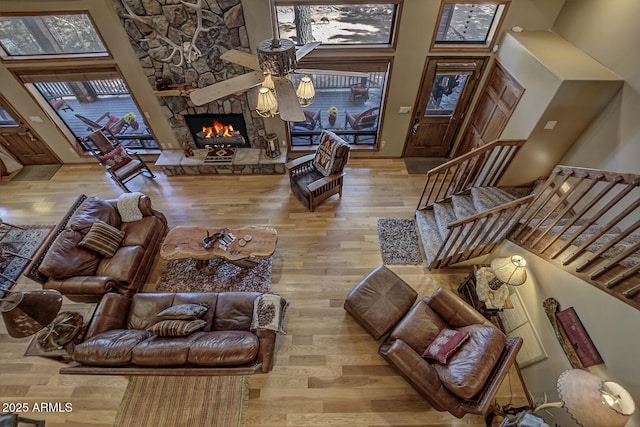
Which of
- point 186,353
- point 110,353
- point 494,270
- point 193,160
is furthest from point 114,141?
point 494,270

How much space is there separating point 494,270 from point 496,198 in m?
1.53

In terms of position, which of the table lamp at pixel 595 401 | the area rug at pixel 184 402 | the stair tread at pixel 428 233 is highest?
the table lamp at pixel 595 401

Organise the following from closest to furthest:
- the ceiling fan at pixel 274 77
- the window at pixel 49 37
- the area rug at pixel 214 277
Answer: the ceiling fan at pixel 274 77, the area rug at pixel 214 277, the window at pixel 49 37

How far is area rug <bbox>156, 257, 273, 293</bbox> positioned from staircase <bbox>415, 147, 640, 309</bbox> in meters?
2.52

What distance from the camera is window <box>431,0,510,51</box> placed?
410cm

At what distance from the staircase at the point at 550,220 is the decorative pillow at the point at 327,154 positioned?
1531 millimetres

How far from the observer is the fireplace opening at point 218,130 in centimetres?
541

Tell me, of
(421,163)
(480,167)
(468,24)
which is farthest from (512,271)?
(468,24)

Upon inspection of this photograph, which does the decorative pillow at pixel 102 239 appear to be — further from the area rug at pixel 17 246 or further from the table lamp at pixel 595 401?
the table lamp at pixel 595 401

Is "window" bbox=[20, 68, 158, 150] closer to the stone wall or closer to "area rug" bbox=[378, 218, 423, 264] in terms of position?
the stone wall

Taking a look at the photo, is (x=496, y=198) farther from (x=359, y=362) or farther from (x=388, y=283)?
(x=359, y=362)

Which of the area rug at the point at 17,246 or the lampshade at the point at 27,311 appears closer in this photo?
the lampshade at the point at 27,311

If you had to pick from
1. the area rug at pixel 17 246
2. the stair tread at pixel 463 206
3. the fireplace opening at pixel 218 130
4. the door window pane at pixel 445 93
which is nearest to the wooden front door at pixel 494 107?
the door window pane at pixel 445 93

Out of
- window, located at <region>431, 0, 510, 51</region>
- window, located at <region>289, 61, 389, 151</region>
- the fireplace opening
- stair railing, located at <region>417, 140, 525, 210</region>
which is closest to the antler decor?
the fireplace opening
